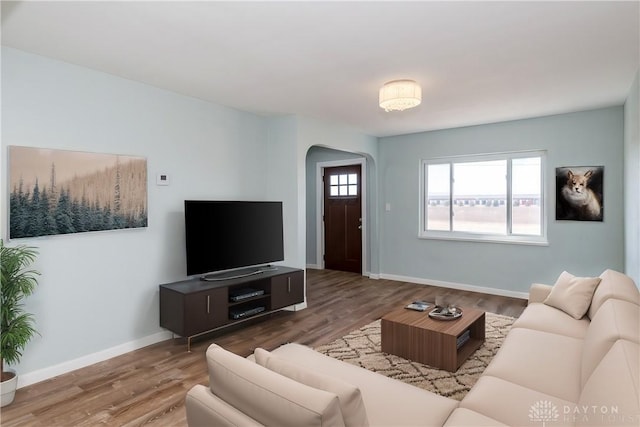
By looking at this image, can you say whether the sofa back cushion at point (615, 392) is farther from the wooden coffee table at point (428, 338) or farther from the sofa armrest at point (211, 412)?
the wooden coffee table at point (428, 338)

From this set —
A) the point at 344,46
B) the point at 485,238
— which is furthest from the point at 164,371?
the point at 485,238

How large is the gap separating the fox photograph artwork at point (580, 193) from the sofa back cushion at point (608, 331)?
9.29ft

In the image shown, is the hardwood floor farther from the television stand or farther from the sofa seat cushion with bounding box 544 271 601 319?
the sofa seat cushion with bounding box 544 271 601 319

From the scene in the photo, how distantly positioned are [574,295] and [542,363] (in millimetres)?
1119

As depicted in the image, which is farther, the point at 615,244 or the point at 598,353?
the point at 615,244

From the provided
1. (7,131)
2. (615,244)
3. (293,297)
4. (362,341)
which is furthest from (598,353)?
(7,131)

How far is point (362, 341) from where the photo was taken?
3510 millimetres

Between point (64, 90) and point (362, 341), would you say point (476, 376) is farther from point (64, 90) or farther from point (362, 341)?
point (64, 90)

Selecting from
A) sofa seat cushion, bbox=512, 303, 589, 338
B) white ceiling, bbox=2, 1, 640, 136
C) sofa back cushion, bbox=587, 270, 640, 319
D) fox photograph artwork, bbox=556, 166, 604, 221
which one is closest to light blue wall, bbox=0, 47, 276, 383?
white ceiling, bbox=2, 1, 640, 136

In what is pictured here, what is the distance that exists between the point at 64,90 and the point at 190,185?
1.37 m

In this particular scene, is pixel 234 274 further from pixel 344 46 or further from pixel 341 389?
pixel 341 389

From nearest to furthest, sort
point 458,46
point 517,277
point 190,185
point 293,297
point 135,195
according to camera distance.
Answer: point 458,46
point 135,195
point 190,185
point 293,297
point 517,277

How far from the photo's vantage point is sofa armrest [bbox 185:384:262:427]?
126 cm

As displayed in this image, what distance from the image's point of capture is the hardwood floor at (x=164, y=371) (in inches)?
92.7
